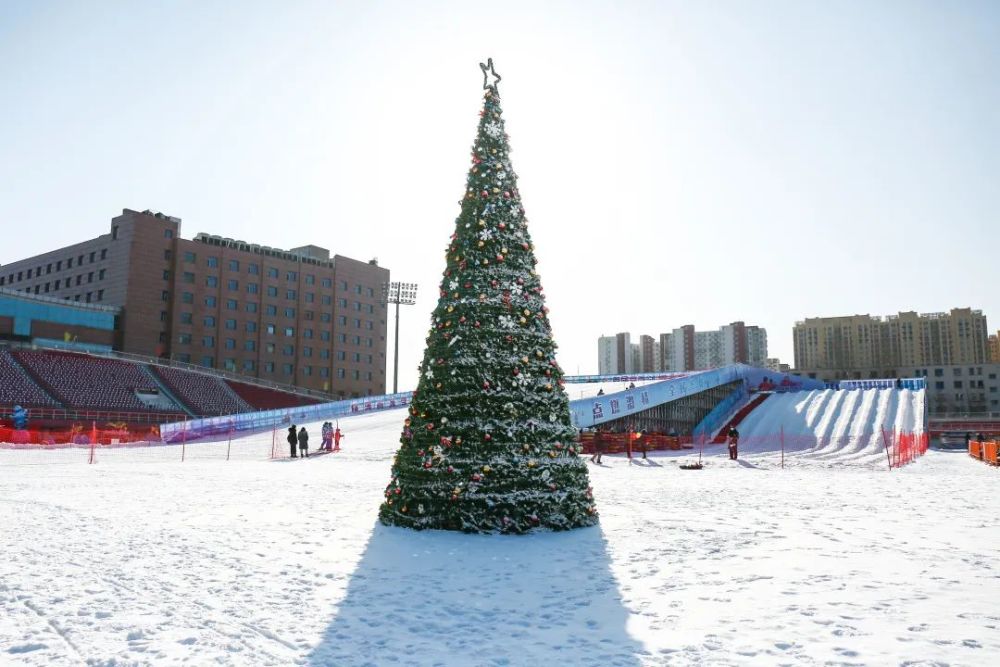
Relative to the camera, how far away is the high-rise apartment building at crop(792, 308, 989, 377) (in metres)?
130

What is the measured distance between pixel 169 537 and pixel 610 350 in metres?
159

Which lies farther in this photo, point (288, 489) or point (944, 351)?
point (944, 351)

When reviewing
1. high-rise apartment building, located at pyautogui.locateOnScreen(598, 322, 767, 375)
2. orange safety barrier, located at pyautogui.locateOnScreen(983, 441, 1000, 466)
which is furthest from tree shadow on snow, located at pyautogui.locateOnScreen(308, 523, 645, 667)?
high-rise apartment building, located at pyautogui.locateOnScreen(598, 322, 767, 375)

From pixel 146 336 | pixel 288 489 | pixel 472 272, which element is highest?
pixel 146 336

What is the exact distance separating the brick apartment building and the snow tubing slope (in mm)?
52809

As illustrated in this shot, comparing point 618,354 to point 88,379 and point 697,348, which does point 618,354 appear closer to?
point 697,348

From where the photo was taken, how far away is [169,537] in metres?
8.95

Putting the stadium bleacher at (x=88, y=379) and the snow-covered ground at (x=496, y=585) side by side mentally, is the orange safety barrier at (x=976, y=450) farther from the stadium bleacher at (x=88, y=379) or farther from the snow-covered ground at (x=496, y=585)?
the stadium bleacher at (x=88, y=379)

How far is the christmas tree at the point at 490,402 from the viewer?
941cm

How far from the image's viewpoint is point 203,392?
5675cm

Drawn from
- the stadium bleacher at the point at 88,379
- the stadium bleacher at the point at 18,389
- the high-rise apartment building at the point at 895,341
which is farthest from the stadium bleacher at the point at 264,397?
the high-rise apartment building at the point at 895,341

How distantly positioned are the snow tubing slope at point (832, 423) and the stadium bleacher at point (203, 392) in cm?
4012

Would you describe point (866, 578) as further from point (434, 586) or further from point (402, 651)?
point (402, 651)

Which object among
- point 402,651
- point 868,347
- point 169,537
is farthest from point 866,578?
point 868,347
